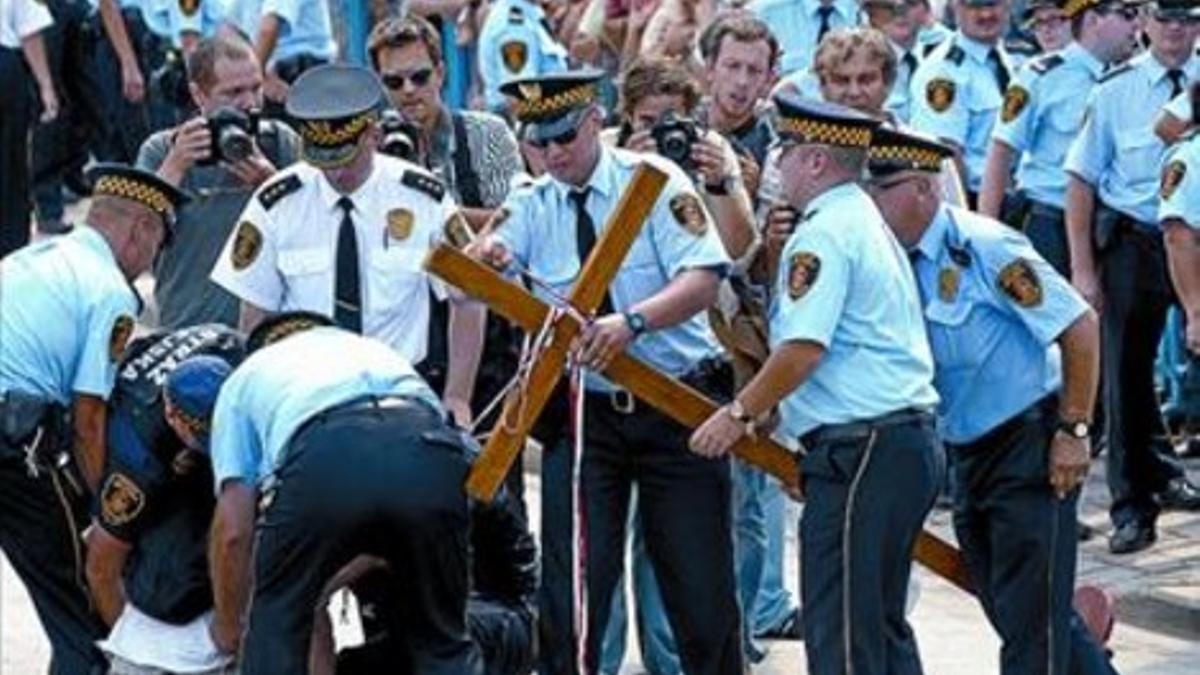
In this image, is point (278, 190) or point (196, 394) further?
point (278, 190)

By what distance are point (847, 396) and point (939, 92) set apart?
422 centimetres

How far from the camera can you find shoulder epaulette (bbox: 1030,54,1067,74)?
38.3 ft

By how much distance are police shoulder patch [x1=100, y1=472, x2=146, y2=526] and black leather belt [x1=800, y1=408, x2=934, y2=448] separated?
1778 mm

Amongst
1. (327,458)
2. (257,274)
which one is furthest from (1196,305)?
(327,458)

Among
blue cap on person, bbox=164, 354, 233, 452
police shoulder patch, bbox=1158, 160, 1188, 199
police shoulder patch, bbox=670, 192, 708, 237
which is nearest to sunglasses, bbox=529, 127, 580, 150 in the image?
police shoulder patch, bbox=670, 192, 708, 237

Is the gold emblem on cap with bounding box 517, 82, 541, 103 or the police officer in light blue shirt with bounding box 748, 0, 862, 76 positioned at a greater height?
the gold emblem on cap with bounding box 517, 82, 541, 103

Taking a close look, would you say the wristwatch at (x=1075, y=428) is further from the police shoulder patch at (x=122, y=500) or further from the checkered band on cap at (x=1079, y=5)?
the checkered band on cap at (x=1079, y=5)

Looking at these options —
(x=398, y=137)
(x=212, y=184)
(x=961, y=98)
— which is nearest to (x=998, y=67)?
(x=961, y=98)

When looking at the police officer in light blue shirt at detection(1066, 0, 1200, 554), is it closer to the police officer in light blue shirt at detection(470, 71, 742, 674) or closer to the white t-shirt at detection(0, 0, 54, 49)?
the police officer in light blue shirt at detection(470, 71, 742, 674)

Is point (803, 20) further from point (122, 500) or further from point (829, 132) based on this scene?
point (122, 500)

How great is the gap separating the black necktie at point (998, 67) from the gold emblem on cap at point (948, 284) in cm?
384

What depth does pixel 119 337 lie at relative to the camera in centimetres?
874

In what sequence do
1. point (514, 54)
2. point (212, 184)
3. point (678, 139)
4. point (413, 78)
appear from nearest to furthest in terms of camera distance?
point (678, 139)
point (413, 78)
point (212, 184)
point (514, 54)

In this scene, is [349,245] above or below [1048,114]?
above
